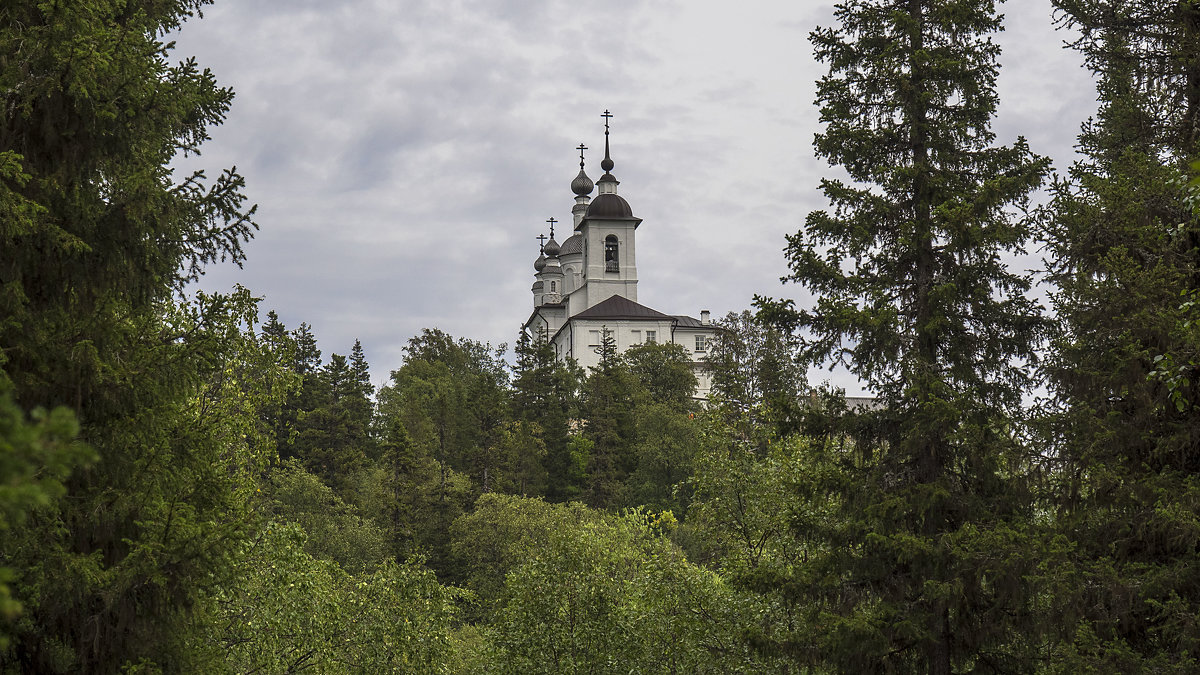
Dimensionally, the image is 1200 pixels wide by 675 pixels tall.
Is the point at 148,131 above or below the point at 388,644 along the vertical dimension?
above

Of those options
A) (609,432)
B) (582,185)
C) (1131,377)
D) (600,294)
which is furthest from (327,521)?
(582,185)

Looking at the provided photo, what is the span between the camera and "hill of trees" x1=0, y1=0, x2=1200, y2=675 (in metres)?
8.11

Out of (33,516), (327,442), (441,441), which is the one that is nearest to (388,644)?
(33,516)

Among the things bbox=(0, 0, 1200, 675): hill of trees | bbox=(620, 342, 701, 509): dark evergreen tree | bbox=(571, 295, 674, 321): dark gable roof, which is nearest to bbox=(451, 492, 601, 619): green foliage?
bbox=(620, 342, 701, 509): dark evergreen tree

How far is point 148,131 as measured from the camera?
860cm

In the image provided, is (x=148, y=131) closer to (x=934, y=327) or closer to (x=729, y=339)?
(x=934, y=327)

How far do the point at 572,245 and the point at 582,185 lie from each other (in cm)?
593

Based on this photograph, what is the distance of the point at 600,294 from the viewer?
98.3 metres

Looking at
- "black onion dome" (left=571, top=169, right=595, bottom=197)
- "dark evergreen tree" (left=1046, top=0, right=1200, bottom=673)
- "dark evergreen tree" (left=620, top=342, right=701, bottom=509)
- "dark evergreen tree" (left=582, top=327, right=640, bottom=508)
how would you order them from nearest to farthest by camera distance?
1. "dark evergreen tree" (left=1046, top=0, right=1200, bottom=673)
2. "dark evergreen tree" (left=620, top=342, right=701, bottom=509)
3. "dark evergreen tree" (left=582, top=327, right=640, bottom=508)
4. "black onion dome" (left=571, top=169, right=595, bottom=197)

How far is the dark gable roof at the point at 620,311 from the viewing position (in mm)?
94062

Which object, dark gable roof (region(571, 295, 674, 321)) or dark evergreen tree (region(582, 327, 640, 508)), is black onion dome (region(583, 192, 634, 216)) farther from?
dark evergreen tree (region(582, 327, 640, 508))

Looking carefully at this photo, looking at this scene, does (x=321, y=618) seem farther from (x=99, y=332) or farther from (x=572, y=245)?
(x=572, y=245)

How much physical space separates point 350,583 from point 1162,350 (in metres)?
15.9

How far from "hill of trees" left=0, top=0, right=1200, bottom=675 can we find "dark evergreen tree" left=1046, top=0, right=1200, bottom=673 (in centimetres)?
5
